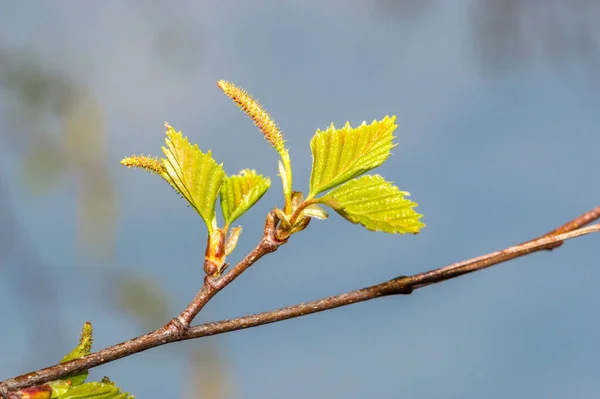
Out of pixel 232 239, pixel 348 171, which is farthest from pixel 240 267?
pixel 348 171

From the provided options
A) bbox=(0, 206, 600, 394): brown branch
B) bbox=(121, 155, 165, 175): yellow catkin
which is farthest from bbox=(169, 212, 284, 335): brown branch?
bbox=(121, 155, 165, 175): yellow catkin

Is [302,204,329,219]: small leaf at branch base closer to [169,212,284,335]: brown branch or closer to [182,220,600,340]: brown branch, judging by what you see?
[169,212,284,335]: brown branch

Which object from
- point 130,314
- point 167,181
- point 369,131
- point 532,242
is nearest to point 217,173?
point 167,181

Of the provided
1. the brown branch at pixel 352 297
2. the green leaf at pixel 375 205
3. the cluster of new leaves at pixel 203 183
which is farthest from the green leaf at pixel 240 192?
the brown branch at pixel 352 297

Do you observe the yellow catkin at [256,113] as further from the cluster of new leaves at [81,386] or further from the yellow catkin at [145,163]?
the cluster of new leaves at [81,386]

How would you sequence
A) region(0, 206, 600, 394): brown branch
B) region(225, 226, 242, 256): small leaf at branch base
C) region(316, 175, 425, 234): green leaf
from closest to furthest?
1. region(0, 206, 600, 394): brown branch
2. region(316, 175, 425, 234): green leaf
3. region(225, 226, 242, 256): small leaf at branch base

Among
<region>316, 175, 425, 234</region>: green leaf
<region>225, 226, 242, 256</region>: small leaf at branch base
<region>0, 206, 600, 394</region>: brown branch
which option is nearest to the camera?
<region>0, 206, 600, 394</region>: brown branch

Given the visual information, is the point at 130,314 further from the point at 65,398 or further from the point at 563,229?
the point at 563,229
